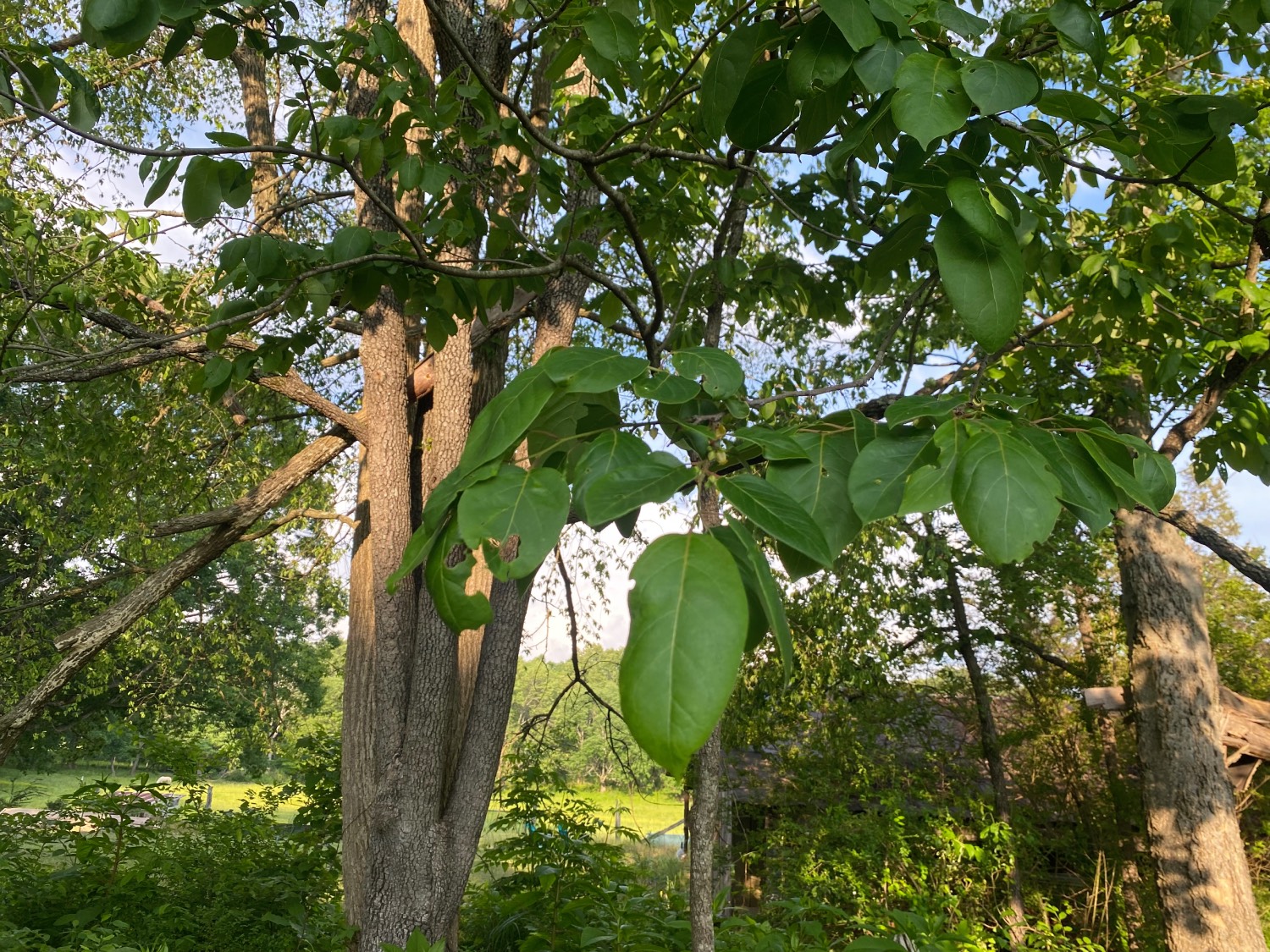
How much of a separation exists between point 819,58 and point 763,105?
0.13 m

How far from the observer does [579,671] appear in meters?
4.41

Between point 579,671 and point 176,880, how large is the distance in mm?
2253

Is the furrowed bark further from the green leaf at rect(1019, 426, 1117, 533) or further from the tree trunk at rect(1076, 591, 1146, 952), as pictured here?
the tree trunk at rect(1076, 591, 1146, 952)

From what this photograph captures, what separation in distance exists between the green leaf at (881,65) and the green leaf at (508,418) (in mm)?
423

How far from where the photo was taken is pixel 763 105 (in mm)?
958

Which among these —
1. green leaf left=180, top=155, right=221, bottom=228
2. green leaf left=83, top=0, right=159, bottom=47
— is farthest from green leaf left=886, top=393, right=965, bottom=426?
green leaf left=180, top=155, right=221, bottom=228

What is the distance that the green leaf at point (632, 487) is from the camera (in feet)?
1.81

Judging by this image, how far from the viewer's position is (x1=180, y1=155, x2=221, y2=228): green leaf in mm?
1261

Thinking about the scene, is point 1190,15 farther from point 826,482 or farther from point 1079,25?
point 826,482

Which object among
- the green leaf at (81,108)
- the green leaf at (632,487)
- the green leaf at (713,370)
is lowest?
the green leaf at (632,487)

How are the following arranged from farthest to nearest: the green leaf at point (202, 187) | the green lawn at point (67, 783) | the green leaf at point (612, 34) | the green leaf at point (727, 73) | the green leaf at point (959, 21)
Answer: the green lawn at point (67, 783), the green leaf at point (202, 187), the green leaf at point (612, 34), the green leaf at point (727, 73), the green leaf at point (959, 21)

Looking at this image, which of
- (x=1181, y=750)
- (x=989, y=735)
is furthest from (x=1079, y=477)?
(x=989, y=735)

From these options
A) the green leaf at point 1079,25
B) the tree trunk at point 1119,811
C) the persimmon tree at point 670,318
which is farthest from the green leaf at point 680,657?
the tree trunk at point 1119,811

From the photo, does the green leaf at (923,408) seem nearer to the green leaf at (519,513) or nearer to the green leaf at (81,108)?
the green leaf at (519,513)
